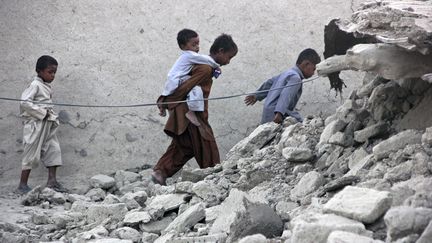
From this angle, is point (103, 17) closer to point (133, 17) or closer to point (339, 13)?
point (133, 17)

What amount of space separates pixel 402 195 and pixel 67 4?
4828mm

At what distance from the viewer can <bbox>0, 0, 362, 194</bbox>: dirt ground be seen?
292 inches

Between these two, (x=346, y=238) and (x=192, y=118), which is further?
(x=192, y=118)

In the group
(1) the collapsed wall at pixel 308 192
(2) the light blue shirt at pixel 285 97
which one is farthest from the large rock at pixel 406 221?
(2) the light blue shirt at pixel 285 97

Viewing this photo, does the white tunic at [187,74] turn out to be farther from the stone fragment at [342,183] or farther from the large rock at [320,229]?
the large rock at [320,229]

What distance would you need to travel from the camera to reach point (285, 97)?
6570 mm

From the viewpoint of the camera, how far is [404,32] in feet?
12.2

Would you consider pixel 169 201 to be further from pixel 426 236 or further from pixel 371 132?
pixel 426 236

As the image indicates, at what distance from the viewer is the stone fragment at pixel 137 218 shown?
4.56 metres

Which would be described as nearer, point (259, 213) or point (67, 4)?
point (259, 213)

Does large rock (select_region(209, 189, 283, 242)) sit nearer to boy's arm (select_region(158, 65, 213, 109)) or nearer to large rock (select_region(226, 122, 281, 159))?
large rock (select_region(226, 122, 281, 159))

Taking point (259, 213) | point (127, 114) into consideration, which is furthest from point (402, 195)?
point (127, 114)

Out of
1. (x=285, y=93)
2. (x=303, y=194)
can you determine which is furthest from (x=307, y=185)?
(x=285, y=93)

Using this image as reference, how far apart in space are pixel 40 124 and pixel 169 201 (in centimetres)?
253
